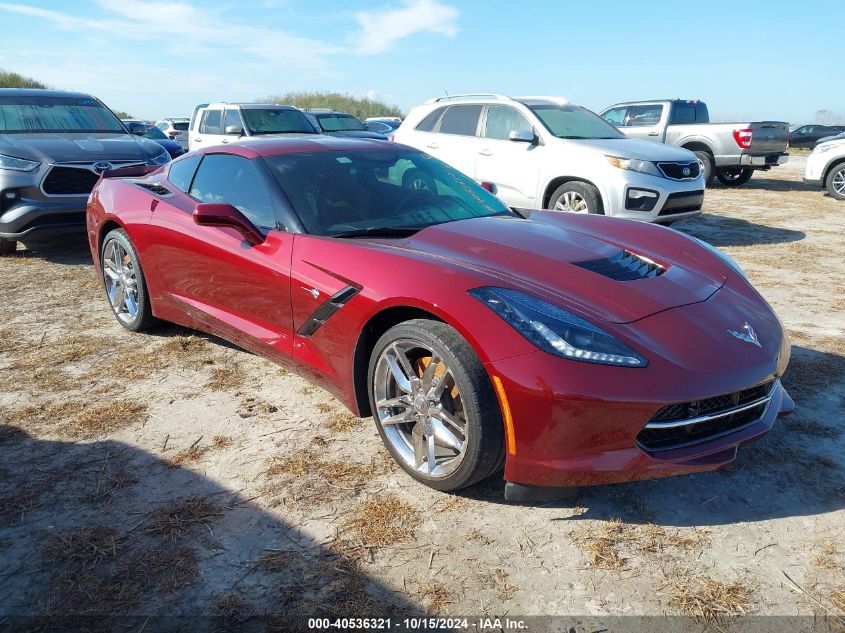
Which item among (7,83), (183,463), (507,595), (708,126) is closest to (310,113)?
(708,126)

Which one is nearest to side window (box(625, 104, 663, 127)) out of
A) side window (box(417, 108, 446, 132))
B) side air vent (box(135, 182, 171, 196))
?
side window (box(417, 108, 446, 132))

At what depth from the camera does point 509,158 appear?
8.23 metres

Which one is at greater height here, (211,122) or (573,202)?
(211,122)

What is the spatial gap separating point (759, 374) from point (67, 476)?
9.49ft

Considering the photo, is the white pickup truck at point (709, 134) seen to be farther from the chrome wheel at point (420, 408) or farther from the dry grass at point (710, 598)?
the dry grass at point (710, 598)


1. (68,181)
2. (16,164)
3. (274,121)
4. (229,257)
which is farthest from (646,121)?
(229,257)

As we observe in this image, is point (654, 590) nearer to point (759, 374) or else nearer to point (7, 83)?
point (759, 374)

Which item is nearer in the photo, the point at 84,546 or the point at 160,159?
the point at 84,546

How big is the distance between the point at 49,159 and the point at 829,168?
1256 cm

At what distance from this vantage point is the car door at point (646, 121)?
46.0 feet

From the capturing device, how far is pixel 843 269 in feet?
21.7

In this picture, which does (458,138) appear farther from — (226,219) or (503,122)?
(226,219)

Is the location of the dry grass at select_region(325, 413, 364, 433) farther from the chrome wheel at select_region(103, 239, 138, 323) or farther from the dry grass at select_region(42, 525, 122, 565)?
the chrome wheel at select_region(103, 239, 138, 323)

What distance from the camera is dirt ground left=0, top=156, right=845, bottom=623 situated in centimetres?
213
